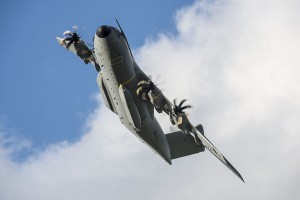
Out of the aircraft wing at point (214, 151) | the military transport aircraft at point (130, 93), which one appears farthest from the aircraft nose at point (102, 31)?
the aircraft wing at point (214, 151)

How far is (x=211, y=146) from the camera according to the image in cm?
3631

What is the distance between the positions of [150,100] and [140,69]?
9.84 feet

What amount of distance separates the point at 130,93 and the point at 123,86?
797 millimetres

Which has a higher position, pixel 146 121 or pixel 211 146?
pixel 146 121

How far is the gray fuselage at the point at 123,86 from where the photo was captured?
33281 mm

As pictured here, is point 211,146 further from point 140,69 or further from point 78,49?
point 78,49

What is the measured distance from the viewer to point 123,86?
34.9 metres

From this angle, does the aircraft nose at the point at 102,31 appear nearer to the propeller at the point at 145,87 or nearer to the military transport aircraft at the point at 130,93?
the military transport aircraft at the point at 130,93

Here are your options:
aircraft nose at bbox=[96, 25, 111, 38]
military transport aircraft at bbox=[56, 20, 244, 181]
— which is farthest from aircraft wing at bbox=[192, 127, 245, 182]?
aircraft nose at bbox=[96, 25, 111, 38]

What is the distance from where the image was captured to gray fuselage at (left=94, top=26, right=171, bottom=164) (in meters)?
33.3

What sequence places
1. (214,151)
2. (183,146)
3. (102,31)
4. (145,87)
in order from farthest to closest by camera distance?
(183,146) < (214,151) < (145,87) < (102,31)

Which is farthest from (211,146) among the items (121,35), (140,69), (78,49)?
(78,49)

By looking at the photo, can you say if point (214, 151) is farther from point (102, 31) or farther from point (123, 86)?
point (102, 31)

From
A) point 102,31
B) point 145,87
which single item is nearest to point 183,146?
point 145,87
